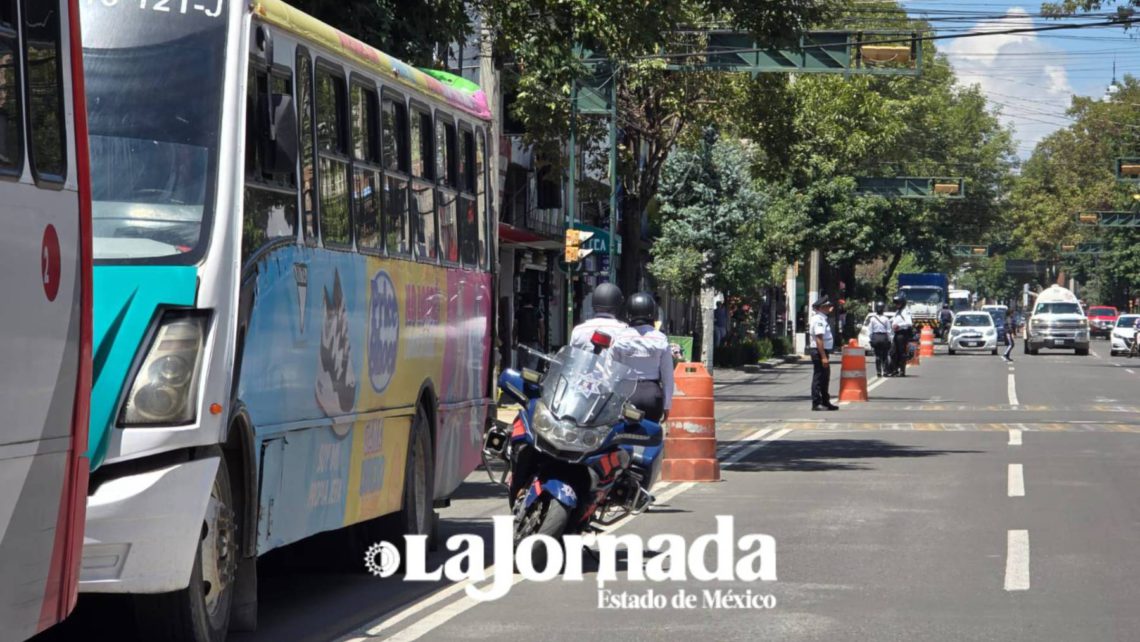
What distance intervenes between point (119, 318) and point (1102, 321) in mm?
112380

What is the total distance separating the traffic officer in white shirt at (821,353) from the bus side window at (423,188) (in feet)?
59.0

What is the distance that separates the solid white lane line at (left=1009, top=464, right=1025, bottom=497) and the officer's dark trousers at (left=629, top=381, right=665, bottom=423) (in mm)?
4458

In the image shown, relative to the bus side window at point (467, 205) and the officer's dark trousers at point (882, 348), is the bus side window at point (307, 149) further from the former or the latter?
the officer's dark trousers at point (882, 348)

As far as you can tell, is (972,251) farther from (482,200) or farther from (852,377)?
(482,200)

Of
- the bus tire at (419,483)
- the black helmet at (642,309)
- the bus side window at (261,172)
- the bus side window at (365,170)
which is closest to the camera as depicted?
the bus side window at (261,172)

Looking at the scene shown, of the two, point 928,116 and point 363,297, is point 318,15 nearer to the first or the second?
point 363,297

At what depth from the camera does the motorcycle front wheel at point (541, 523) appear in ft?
38.5

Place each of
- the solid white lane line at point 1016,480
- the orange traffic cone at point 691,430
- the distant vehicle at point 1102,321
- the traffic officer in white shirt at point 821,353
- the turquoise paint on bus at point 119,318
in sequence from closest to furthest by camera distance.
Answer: the turquoise paint on bus at point 119,318 → the solid white lane line at point 1016,480 → the orange traffic cone at point 691,430 → the traffic officer in white shirt at point 821,353 → the distant vehicle at point 1102,321

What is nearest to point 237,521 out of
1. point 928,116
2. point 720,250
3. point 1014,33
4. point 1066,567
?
point 1066,567

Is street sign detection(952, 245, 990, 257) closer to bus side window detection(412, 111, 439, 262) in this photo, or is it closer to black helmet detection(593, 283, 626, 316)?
black helmet detection(593, 283, 626, 316)

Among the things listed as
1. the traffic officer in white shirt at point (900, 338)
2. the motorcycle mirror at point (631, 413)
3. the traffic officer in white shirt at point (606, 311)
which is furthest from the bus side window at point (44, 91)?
the traffic officer in white shirt at point (900, 338)

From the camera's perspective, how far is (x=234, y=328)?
8.53 meters

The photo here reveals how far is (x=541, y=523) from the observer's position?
11.8 metres

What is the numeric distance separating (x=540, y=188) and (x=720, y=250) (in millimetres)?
5490
